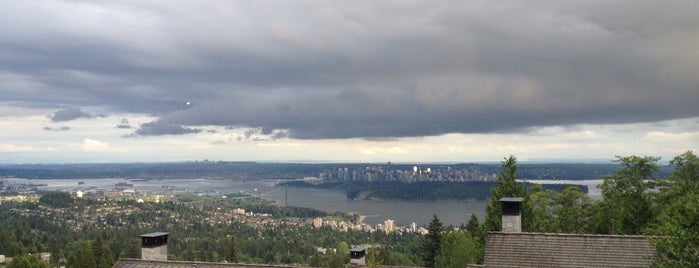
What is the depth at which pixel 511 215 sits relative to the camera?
2383 cm

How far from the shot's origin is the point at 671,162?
132 ft

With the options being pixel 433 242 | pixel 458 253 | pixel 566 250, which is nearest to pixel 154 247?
pixel 566 250

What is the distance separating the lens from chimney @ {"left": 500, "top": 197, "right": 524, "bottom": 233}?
23.8 meters

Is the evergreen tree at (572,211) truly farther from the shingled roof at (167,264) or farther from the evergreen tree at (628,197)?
the shingled roof at (167,264)

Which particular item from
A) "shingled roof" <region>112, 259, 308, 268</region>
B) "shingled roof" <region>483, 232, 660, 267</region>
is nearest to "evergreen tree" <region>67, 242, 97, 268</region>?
"shingled roof" <region>112, 259, 308, 268</region>

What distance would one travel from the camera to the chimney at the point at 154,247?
2445cm

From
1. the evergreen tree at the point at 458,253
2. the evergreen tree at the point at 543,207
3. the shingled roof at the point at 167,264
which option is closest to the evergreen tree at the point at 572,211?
the evergreen tree at the point at 543,207

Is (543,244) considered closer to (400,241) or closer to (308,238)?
(400,241)

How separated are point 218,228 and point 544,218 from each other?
497ft

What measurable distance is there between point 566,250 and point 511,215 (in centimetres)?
318

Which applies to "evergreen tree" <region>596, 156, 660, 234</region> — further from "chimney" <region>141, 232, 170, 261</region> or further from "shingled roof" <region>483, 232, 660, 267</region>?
"chimney" <region>141, 232, 170, 261</region>

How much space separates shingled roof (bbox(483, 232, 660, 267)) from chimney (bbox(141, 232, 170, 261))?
15523 millimetres

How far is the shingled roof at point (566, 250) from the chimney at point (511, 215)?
1.66 m

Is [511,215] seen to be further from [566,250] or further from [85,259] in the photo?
[85,259]
